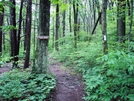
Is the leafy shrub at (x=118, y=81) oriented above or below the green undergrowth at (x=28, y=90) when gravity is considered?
above

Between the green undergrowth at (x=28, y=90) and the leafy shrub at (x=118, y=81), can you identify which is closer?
the leafy shrub at (x=118, y=81)

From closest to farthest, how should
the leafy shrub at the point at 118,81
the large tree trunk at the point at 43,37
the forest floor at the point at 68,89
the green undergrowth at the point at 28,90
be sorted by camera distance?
the leafy shrub at the point at 118,81, the green undergrowth at the point at 28,90, the forest floor at the point at 68,89, the large tree trunk at the point at 43,37

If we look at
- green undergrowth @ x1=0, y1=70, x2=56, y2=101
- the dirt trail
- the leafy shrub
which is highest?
the leafy shrub

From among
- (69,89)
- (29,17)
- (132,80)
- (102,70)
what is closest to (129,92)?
(132,80)

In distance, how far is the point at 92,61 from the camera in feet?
26.9

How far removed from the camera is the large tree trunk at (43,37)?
22.0ft

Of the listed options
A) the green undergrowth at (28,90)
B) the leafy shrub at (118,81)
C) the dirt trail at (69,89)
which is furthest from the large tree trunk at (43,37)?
the leafy shrub at (118,81)

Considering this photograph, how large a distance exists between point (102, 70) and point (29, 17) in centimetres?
552

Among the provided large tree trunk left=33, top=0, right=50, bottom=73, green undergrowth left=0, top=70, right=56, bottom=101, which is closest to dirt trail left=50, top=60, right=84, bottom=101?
green undergrowth left=0, top=70, right=56, bottom=101

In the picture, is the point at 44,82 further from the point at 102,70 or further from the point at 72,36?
the point at 72,36

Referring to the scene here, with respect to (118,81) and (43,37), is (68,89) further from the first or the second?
(118,81)

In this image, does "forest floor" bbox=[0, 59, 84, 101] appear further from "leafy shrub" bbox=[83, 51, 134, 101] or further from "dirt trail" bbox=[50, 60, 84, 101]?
"leafy shrub" bbox=[83, 51, 134, 101]

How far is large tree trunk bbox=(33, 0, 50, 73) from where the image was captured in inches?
264

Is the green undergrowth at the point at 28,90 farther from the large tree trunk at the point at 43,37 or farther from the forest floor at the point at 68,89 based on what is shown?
the large tree trunk at the point at 43,37
